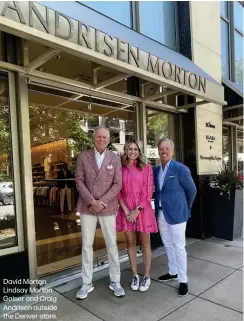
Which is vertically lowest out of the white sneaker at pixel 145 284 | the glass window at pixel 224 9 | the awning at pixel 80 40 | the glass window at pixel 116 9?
the white sneaker at pixel 145 284

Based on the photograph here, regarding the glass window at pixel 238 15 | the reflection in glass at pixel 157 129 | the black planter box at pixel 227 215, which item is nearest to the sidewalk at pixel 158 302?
the black planter box at pixel 227 215

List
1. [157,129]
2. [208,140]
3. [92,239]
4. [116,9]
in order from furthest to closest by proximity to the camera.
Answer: [208,140] → [157,129] → [116,9] → [92,239]

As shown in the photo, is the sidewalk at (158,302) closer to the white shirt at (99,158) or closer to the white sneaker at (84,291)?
the white sneaker at (84,291)

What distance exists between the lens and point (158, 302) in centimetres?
302

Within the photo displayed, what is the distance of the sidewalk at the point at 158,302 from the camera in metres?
2.78

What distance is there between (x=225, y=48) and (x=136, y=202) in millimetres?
6060

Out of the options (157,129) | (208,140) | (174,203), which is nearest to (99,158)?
(174,203)

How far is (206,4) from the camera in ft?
19.6

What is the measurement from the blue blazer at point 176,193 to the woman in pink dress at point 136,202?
0.19m

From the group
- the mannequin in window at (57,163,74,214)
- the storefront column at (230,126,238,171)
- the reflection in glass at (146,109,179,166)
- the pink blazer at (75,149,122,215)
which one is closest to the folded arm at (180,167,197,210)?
the pink blazer at (75,149,122,215)

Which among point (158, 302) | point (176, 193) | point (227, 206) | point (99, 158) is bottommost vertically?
point (158, 302)

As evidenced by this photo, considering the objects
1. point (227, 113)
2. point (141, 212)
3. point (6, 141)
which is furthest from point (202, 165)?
point (6, 141)

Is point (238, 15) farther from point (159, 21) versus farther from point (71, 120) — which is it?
point (71, 120)

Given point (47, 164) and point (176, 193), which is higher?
point (47, 164)
